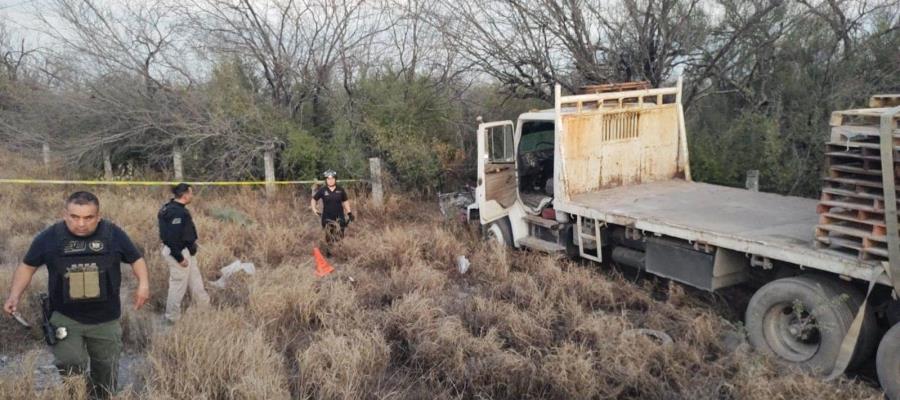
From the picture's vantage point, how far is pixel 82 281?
366 cm

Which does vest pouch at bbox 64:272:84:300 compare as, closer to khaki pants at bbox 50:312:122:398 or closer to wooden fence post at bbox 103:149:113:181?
khaki pants at bbox 50:312:122:398

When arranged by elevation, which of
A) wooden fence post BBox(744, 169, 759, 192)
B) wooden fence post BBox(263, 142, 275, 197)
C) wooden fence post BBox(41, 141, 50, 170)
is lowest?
wooden fence post BBox(744, 169, 759, 192)

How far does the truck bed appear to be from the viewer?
430 cm

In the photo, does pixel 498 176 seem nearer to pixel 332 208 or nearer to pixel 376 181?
pixel 332 208

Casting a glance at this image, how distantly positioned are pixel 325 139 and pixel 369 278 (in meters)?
5.36

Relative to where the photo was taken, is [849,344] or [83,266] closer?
[83,266]

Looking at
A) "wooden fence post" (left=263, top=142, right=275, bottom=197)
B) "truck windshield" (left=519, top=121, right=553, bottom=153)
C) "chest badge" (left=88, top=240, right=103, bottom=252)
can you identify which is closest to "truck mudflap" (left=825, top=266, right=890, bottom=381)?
"truck windshield" (left=519, top=121, right=553, bottom=153)

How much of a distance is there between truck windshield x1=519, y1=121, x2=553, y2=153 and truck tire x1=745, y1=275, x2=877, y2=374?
3.44 metres

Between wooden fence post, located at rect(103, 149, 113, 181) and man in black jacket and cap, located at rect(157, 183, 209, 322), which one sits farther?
wooden fence post, located at rect(103, 149, 113, 181)

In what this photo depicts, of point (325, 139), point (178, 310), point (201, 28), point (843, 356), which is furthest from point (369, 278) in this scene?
point (201, 28)

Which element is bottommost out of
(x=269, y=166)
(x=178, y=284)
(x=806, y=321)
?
(x=806, y=321)

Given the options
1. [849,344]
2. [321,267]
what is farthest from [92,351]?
[849,344]

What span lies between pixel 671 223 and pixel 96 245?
4.20m

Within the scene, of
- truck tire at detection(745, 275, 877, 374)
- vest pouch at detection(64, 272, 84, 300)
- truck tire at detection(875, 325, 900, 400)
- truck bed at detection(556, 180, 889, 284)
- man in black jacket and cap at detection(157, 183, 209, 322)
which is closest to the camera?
vest pouch at detection(64, 272, 84, 300)
